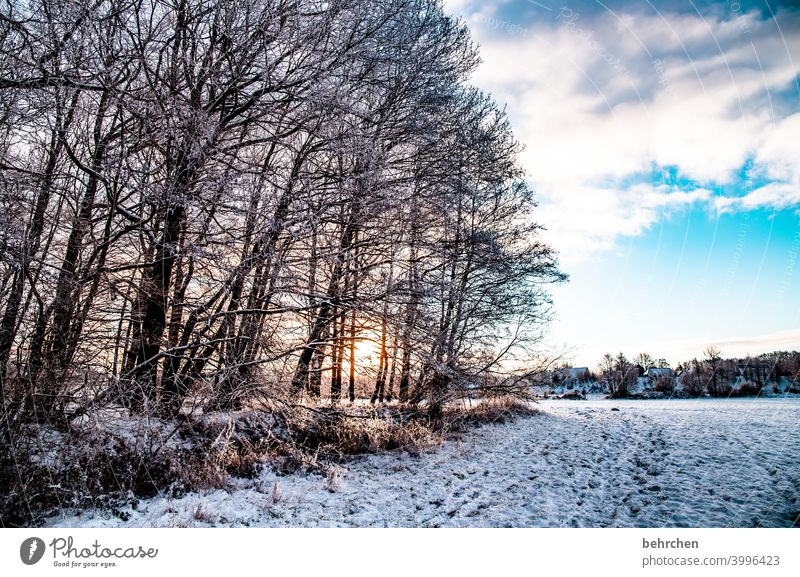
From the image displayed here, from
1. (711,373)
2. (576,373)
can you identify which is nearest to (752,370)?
(711,373)

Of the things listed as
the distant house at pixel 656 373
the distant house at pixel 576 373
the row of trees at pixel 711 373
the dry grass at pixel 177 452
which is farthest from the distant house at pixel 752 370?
the distant house at pixel 656 373

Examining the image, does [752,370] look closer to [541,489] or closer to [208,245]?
[541,489]

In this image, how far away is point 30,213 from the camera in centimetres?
472

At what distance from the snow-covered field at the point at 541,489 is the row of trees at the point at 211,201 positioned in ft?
4.55

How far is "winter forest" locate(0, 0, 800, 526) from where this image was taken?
4523mm

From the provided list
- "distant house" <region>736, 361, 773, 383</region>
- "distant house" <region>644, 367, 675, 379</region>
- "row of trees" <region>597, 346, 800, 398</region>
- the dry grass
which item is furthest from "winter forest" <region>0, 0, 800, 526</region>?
"distant house" <region>644, 367, 675, 379</region>

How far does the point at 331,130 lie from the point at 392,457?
5677 millimetres

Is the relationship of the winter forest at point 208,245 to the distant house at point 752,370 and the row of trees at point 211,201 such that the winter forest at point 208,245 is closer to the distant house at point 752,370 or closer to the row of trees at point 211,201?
the row of trees at point 211,201

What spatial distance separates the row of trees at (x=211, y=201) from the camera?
4.63m

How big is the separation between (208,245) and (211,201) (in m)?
0.82

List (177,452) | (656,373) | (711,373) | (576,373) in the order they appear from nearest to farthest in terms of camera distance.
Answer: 1. (177,452)
2. (711,373)
3. (576,373)
4. (656,373)

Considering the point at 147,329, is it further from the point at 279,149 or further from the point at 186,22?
the point at 186,22

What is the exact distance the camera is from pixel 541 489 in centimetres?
540

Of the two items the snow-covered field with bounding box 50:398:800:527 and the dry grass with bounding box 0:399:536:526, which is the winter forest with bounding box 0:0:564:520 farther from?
the snow-covered field with bounding box 50:398:800:527
